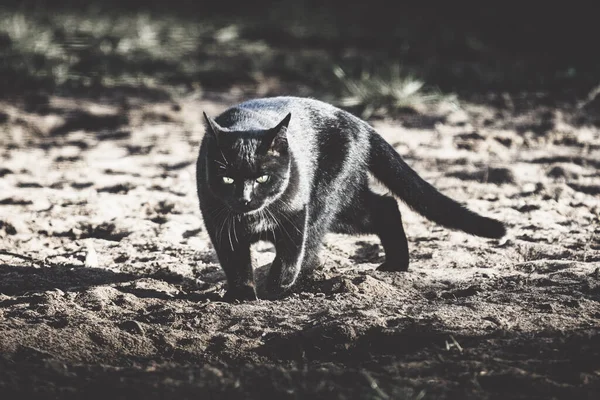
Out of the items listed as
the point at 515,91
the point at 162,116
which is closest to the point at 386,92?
the point at 515,91

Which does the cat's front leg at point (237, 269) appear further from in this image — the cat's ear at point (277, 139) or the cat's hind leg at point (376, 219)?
the cat's hind leg at point (376, 219)

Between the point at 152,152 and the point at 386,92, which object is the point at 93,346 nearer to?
the point at 152,152

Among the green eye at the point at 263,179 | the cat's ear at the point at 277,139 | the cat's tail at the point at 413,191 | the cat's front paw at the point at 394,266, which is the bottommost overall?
the cat's front paw at the point at 394,266

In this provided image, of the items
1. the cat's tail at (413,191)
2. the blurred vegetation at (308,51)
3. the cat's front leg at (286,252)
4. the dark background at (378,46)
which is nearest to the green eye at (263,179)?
the cat's front leg at (286,252)

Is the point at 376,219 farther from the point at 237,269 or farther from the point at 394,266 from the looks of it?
the point at 237,269

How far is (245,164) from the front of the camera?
3.54m

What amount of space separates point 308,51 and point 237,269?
5.86 meters

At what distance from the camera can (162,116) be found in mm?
6789

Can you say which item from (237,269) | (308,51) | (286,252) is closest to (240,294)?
(237,269)

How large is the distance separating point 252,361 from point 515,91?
5.23 m

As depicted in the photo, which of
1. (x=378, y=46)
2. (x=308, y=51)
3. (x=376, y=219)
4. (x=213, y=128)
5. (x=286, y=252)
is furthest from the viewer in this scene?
(x=378, y=46)

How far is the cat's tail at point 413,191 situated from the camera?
13.3ft

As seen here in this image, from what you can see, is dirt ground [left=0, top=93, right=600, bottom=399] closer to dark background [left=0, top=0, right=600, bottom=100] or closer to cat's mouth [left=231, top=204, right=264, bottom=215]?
cat's mouth [left=231, top=204, right=264, bottom=215]

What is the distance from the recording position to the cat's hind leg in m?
4.04
